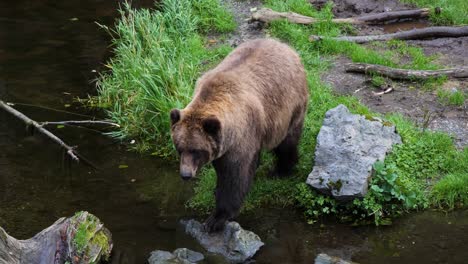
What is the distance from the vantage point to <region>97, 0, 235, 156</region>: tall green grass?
9797 mm

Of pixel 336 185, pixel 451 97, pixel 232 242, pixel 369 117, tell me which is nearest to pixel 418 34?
pixel 451 97

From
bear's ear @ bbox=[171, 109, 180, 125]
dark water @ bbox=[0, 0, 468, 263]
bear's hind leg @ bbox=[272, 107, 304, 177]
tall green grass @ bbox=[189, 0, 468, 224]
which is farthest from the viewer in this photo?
bear's hind leg @ bbox=[272, 107, 304, 177]

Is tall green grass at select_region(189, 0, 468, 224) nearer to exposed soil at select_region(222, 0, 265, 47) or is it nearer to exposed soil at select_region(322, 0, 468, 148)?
exposed soil at select_region(322, 0, 468, 148)

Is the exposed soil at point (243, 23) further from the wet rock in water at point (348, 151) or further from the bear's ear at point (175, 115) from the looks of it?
the bear's ear at point (175, 115)

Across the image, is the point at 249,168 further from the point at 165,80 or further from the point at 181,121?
the point at 165,80

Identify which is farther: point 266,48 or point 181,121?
point 266,48

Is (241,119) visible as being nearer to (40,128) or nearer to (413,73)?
(40,128)

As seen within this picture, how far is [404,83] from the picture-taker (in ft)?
34.1

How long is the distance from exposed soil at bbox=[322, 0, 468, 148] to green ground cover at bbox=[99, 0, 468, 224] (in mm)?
227

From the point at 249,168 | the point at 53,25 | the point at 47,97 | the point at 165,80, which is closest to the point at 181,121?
the point at 249,168

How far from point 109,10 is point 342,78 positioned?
6.02 metres

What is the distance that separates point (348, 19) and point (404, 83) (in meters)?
2.32

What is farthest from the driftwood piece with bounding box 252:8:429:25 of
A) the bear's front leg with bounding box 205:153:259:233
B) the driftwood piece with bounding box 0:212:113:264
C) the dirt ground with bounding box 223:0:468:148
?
the driftwood piece with bounding box 0:212:113:264

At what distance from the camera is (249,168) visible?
24.2ft
